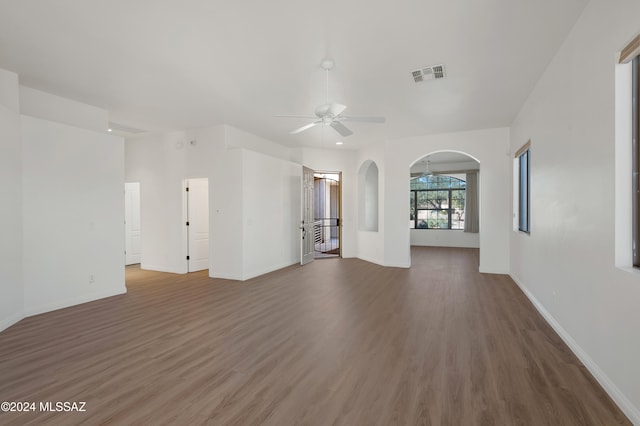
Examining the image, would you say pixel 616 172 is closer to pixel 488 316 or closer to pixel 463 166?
pixel 488 316

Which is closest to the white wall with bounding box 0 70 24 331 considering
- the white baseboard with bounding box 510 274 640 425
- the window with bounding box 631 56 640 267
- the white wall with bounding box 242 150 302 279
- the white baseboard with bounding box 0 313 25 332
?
the white baseboard with bounding box 0 313 25 332

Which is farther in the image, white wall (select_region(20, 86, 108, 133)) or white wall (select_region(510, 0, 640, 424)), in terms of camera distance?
white wall (select_region(20, 86, 108, 133))

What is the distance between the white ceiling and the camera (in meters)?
2.52

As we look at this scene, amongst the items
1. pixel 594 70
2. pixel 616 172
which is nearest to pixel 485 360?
pixel 616 172

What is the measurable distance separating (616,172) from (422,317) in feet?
7.98

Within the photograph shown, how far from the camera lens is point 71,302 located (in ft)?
14.1

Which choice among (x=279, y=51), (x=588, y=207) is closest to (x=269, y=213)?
(x=279, y=51)

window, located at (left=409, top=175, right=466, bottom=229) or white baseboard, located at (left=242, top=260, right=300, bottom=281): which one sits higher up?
window, located at (left=409, top=175, right=466, bottom=229)

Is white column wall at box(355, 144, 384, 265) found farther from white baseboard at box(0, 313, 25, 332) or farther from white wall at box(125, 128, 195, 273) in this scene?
white baseboard at box(0, 313, 25, 332)

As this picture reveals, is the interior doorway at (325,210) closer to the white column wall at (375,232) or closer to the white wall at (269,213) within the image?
the white column wall at (375,232)

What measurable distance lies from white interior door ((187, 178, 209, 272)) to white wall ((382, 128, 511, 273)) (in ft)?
14.1

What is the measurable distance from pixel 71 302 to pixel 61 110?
9.26 feet

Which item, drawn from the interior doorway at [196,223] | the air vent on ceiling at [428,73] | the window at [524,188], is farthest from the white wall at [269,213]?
the window at [524,188]

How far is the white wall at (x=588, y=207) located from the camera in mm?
2006
